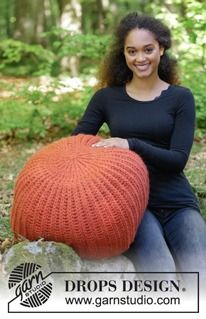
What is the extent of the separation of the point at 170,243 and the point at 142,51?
3.29ft

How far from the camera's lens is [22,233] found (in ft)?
8.09

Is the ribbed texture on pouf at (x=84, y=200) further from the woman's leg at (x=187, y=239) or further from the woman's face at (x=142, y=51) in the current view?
the woman's face at (x=142, y=51)

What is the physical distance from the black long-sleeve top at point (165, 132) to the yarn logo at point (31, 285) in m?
0.75

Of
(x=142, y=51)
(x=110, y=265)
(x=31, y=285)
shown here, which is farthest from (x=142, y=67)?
(x=31, y=285)

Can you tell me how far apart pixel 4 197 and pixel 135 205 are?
2.06 metres

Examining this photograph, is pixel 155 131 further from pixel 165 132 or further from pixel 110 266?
pixel 110 266

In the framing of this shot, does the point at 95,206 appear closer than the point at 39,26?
Yes

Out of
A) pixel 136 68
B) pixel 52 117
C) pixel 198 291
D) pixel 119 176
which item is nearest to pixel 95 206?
pixel 119 176

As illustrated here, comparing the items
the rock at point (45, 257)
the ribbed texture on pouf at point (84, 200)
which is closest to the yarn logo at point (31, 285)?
the rock at point (45, 257)

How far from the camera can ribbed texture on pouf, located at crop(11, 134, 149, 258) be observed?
2295mm

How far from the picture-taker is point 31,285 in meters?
2.25

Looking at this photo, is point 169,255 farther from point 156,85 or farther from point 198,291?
point 156,85

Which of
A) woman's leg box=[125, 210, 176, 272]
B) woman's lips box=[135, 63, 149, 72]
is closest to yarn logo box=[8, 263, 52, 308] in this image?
woman's leg box=[125, 210, 176, 272]

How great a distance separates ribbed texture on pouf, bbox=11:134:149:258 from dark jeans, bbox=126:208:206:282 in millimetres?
122
